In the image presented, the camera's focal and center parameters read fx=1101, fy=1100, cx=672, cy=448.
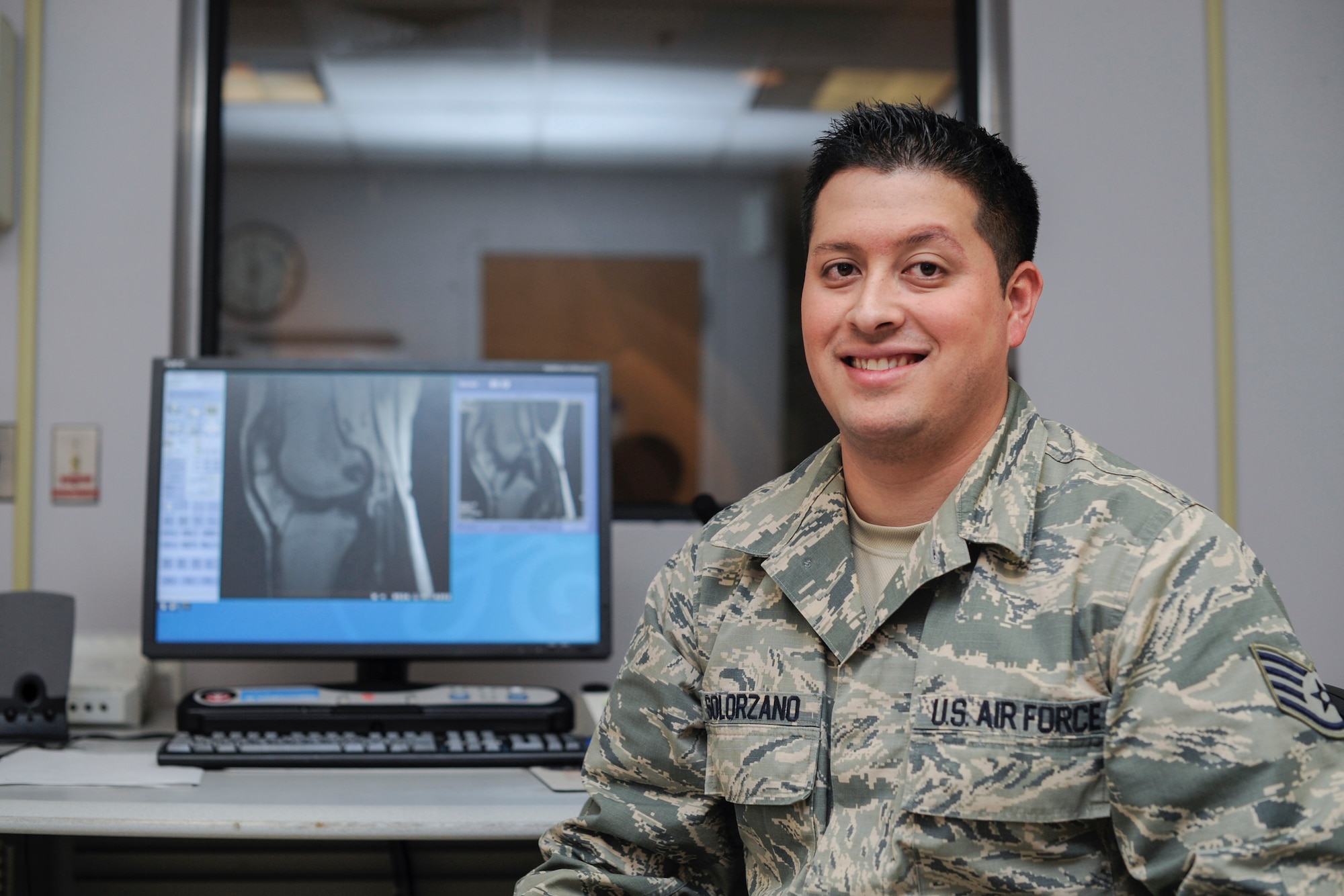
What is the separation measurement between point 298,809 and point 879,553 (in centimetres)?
69

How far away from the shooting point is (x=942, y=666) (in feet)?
3.10

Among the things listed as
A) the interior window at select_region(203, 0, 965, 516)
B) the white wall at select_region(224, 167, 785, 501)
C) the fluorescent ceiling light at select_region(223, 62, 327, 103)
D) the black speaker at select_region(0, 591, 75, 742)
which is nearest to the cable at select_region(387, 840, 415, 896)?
the black speaker at select_region(0, 591, 75, 742)

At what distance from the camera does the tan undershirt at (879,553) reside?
1057 millimetres

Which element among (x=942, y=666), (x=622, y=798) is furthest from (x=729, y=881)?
(x=942, y=666)

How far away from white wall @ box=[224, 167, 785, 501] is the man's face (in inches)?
130

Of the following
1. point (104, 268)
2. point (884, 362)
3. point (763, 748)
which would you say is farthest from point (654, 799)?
point (104, 268)

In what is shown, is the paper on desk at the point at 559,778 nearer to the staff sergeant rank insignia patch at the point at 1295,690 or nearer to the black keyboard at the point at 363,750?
the black keyboard at the point at 363,750

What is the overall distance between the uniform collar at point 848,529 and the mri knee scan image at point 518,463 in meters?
0.50

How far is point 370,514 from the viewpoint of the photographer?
1.60 meters

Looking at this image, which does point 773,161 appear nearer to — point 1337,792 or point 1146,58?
point 1146,58

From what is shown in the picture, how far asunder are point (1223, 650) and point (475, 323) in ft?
13.3

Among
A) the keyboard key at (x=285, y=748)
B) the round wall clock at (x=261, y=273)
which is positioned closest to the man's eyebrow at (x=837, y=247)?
the keyboard key at (x=285, y=748)

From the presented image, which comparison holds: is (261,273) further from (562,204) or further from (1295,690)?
(1295,690)

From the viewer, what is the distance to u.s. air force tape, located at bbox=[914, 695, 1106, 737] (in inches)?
35.2
